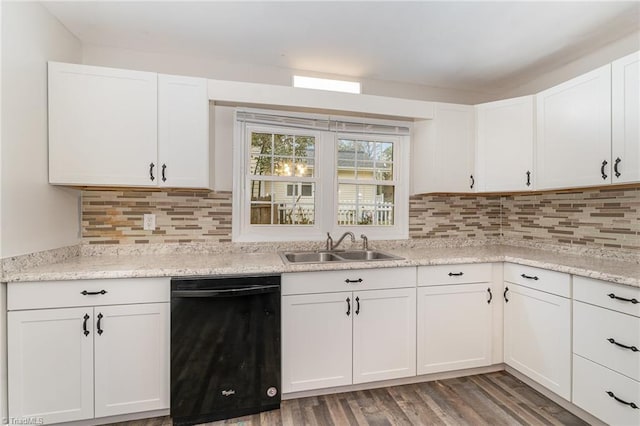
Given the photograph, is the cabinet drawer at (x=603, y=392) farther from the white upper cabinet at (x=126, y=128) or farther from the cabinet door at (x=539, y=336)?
the white upper cabinet at (x=126, y=128)

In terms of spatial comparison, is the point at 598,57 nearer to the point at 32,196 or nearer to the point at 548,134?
the point at 548,134

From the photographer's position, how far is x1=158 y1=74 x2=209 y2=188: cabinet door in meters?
2.09

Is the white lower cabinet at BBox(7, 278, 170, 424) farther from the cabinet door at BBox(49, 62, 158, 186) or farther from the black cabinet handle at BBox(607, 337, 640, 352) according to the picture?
the black cabinet handle at BBox(607, 337, 640, 352)

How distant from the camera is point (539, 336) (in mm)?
2104

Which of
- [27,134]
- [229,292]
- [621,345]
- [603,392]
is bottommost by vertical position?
[603,392]

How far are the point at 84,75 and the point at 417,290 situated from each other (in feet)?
8.92

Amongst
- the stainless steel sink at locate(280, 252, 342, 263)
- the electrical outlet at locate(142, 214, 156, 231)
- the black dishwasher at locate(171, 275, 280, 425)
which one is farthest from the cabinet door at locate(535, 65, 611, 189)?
the electrical outlet at locate(142, 214, 156, 231)

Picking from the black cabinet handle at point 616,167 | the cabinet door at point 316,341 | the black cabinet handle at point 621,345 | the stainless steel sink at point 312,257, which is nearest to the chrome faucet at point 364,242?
the stainless steel sink at point 312,257

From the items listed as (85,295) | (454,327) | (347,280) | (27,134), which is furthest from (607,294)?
(27,134)

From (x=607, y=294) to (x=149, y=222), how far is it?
3092mm

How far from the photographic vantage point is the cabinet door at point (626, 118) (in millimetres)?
1794

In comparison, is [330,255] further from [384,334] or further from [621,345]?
Result: [621,345]

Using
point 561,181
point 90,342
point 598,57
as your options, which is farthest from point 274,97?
point 598,57

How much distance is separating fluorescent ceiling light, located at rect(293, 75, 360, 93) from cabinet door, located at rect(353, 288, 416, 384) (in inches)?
72.2
